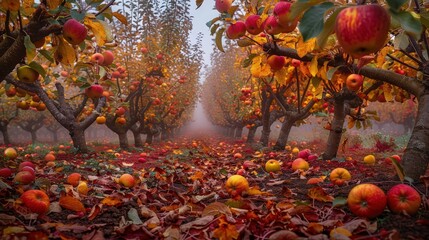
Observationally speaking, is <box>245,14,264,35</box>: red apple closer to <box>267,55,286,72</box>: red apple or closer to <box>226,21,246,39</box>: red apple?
<box>226,21,246,39</box>: red apple

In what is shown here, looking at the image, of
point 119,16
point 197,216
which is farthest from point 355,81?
point 119,16

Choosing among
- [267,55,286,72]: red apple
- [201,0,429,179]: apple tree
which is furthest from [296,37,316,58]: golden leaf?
[267,55,286,72]: red apple

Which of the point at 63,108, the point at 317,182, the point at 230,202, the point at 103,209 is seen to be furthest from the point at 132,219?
the point at 63,108

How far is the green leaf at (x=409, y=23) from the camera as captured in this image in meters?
1.29

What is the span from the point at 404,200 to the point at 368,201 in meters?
0.24

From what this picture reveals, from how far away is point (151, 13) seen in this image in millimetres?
10867

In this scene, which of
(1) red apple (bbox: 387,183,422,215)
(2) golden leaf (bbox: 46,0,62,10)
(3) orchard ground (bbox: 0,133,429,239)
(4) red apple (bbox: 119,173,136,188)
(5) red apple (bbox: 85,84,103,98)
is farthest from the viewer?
(5) red apple (bbox: 85,84,103,98)

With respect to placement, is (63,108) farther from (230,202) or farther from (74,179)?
(230,202)

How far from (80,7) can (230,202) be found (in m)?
2.19

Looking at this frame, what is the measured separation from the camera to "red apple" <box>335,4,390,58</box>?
4.55 ft

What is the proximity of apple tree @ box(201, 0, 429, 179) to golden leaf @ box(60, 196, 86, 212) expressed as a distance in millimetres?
2111

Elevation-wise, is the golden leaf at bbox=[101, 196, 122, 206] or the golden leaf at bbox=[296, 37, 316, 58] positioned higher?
the golden leaf at bbox=[296, 37, 316, 58]

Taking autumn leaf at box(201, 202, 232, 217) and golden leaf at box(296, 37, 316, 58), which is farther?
golden leaf at box(296, 37, 316, 58)

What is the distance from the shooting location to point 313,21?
1.42 metres
